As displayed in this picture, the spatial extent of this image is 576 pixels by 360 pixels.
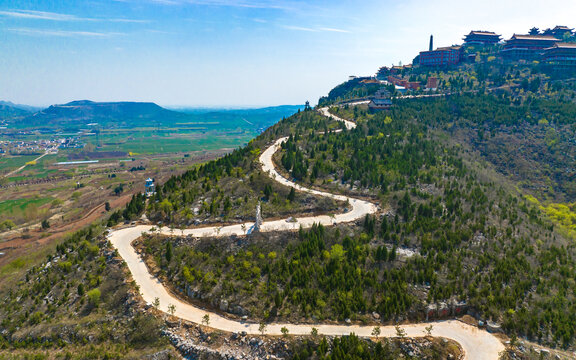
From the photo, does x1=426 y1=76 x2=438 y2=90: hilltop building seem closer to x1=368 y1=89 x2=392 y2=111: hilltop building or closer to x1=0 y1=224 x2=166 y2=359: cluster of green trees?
x1=368 y1=89 x2=392 y2=111: hilltop building

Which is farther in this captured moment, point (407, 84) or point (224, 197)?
point (407, 84)

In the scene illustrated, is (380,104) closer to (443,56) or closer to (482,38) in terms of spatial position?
(443,56)

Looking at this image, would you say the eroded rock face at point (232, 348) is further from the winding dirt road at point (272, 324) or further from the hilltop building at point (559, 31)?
the hilltop building at point (559, 31)

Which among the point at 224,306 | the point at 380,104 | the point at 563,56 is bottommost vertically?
the point at 224,306

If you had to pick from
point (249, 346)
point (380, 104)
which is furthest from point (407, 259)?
point (380, 104)

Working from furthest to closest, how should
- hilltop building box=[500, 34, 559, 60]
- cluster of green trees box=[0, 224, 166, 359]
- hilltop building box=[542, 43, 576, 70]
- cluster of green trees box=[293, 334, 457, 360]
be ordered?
hilltop building box=[500, 34, 559, 60]
hilltop building box=[542, 43, 576, 70]
cluster of green trees box=[0, 224, 166, 359]
cluster of green trees box=[293, 334, 457, 360]

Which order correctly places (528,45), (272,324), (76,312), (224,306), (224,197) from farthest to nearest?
(528,45), (224,197), (76,312), (224,306), (272,324)

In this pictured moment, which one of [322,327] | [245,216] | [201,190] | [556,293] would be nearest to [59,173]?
[201,190]

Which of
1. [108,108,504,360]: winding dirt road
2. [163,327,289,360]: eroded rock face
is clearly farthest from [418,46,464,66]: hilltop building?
[163,327,289,360]: eroded rock face
